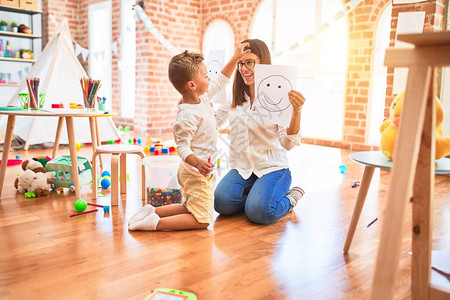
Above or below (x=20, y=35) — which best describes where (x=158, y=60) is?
below

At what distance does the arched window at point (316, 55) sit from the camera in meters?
4.37

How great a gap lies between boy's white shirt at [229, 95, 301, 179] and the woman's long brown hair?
0.06 metres

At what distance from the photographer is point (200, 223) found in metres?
1.81

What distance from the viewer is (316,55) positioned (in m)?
4.52

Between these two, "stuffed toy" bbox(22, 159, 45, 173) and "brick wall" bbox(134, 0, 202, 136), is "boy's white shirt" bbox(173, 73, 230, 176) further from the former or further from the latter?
"brick wall" bbox(134, 0, 202, 136)

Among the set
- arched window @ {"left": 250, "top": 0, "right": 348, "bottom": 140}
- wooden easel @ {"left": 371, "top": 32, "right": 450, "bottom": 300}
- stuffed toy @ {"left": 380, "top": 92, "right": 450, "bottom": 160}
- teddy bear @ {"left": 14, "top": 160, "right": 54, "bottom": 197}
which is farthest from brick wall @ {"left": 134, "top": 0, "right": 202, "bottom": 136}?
wooden easel @ {"left": 371, "top": 32, "right": 450, "bottom": 300}

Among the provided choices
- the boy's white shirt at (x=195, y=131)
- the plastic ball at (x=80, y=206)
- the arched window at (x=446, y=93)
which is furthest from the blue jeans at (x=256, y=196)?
the arched window at (x=446, y=93)

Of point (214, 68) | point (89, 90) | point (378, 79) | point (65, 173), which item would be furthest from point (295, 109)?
point (378, 79)

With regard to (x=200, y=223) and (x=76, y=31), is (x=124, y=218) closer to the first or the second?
(x=200, y=223)

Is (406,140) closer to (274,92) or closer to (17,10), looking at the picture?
(274,92)

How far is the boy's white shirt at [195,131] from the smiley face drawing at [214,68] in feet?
0.94

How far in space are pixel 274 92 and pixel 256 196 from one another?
1.61 feet

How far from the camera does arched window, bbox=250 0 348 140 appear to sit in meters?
4.37

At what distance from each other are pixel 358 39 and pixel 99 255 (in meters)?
3.50
